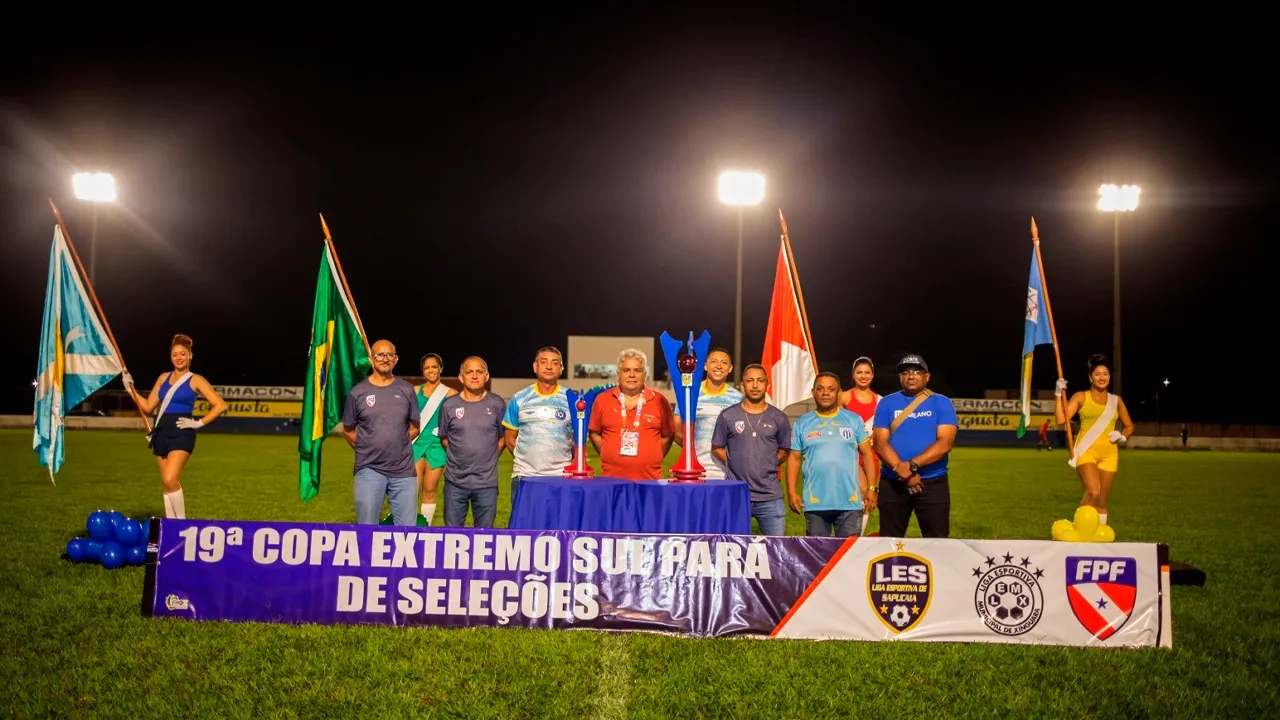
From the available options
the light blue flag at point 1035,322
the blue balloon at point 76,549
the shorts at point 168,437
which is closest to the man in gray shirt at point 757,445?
the light blue flag at point 1035,322

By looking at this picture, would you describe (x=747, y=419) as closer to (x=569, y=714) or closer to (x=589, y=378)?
(x=569, y=714)

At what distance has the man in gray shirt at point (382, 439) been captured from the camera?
6621 mm

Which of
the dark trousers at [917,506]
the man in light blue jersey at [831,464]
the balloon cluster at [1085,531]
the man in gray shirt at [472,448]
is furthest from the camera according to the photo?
the man in gray shirt at [472,448]

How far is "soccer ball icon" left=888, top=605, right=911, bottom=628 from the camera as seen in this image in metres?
5.34

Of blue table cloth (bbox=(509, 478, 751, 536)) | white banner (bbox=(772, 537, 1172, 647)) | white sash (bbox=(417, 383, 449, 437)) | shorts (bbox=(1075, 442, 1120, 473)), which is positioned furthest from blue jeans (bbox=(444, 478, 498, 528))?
shorts (bbox=(1075, 442, 1120, 473))

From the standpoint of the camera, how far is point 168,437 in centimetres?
798

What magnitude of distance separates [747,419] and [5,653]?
A: 482 centimetres

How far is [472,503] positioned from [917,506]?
3.44 meters

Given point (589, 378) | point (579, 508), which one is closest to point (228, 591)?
point (579, 508)

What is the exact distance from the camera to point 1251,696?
4.46 metres

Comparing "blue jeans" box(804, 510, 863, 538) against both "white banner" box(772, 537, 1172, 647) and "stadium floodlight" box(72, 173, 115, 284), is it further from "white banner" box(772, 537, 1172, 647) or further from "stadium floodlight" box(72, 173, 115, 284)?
"stadium floodlight" box(72, 173, 115, 284)

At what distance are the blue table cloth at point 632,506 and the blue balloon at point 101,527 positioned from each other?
375cm

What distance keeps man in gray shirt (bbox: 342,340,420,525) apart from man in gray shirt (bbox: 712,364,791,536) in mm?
2409

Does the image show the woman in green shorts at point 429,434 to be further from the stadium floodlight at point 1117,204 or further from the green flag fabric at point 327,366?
the stadium floodlight at point 1117,204
